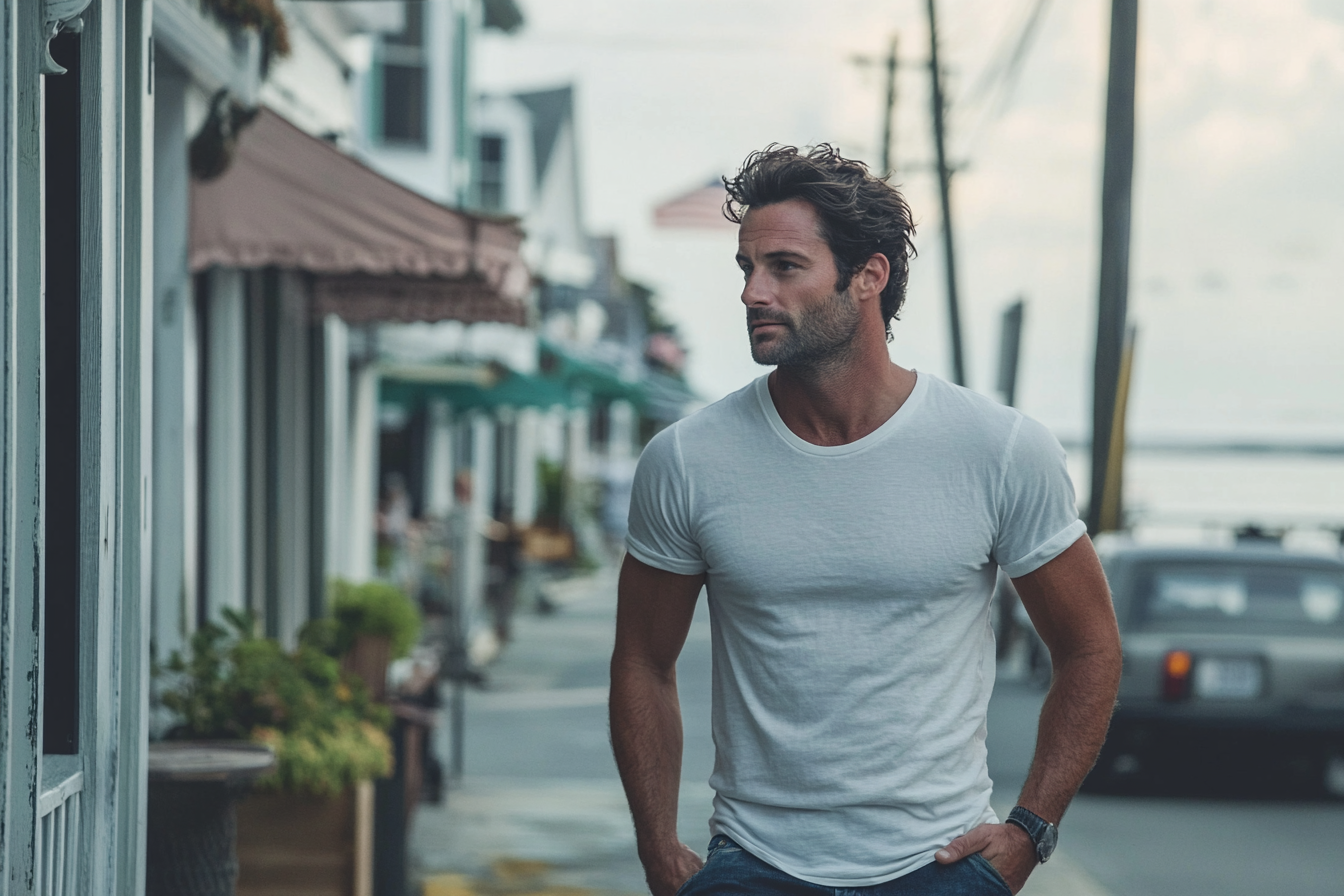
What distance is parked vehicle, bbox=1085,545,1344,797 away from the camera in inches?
423

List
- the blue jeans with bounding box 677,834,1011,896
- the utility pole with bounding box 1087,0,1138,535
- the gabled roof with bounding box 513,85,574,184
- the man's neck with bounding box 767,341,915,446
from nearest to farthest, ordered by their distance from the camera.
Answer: the blue jeans with bounding box 677,834,1011,896
the man's neck with bounding box 767,341,915,446
the utility pole with bounding box 1087,0,1138,535
the gabled roof with bounding box 513,85,574,184

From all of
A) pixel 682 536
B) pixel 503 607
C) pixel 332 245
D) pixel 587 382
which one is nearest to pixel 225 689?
pixel 332 245

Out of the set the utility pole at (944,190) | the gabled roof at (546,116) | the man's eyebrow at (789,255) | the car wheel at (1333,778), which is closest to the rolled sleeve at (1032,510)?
the man's eyebrow at (789,255)

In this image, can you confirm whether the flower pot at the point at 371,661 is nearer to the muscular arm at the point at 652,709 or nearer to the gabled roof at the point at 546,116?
the muscular arm at the point at 652,709

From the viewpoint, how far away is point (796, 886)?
3.11 meters

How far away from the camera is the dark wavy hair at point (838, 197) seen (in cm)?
327

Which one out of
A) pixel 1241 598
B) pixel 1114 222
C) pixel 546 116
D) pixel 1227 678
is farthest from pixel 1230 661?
pixel 546 116

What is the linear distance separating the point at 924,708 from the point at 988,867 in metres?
0.28

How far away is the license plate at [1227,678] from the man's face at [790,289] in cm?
816

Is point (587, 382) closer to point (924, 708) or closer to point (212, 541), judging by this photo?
point (212, 541)

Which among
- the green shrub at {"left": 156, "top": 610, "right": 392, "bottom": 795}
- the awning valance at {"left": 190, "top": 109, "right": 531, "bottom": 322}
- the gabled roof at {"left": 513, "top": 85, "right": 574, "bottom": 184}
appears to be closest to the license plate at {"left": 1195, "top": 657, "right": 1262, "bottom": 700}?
the awning valance at {"left": 190, "top": 109, "right": 531, "bottom": 322}

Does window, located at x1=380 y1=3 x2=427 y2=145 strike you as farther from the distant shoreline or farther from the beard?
the distant shoreline

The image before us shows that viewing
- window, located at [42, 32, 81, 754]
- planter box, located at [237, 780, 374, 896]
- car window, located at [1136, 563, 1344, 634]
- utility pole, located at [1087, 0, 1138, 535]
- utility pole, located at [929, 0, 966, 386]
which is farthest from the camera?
utility pole, located at [929, 0, 966, 386]

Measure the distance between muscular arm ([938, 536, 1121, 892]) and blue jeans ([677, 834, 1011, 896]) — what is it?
4 centimetres
